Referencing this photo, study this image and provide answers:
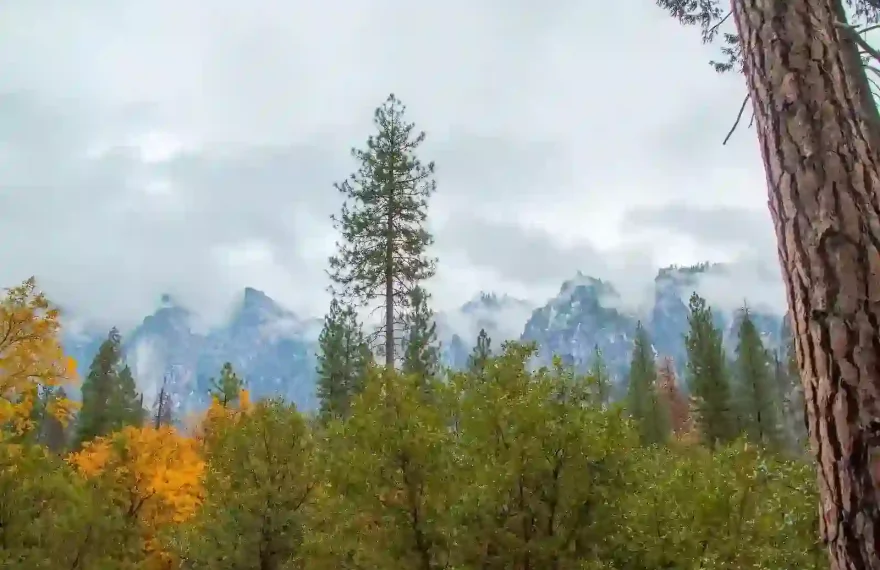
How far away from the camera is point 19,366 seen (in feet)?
32.4

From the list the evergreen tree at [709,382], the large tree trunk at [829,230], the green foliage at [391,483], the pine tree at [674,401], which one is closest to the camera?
the large tree trunk at [829,230]

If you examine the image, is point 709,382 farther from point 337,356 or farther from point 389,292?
point 389,292

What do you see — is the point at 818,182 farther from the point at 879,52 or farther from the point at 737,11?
the point at 737,11

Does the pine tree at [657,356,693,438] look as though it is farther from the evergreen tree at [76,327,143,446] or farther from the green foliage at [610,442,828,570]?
the green foliage at [610,442,828,570]

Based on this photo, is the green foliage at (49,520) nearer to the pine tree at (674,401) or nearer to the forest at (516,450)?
the forest at (516,450)

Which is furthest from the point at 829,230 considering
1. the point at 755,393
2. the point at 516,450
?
the point at 755,393

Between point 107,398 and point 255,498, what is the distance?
29.5 metres

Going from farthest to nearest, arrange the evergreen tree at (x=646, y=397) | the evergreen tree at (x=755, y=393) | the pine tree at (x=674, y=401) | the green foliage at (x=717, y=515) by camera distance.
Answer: the pine tree at (x=674, y=401), the evergreen tree at (x=646, y=397), the evergreen tree at (x=755, y=393), the green foliage at (x=717, y=515)

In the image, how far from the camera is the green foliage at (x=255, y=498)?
42.5ft

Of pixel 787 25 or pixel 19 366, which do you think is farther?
pixel 19 366

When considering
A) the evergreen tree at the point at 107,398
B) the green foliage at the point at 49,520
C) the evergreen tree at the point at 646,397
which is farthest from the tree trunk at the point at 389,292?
the evergreen tree at the point at 107,398

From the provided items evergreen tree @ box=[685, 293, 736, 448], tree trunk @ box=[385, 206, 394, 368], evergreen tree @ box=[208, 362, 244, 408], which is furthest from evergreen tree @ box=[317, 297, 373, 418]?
evergreen tree @ box=[685, 293, 736, 448]

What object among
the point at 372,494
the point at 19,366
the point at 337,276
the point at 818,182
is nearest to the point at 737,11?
the point at 818,182

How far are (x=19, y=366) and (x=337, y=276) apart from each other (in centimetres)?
938
